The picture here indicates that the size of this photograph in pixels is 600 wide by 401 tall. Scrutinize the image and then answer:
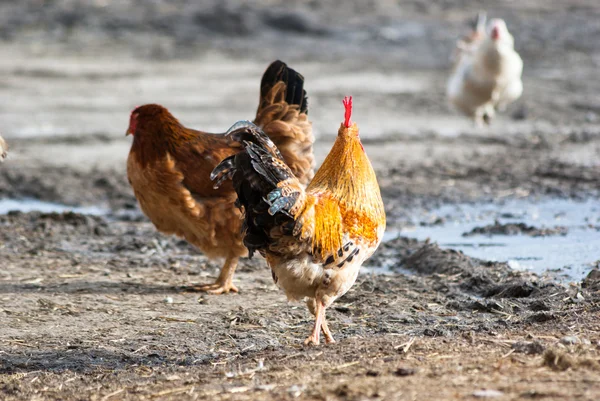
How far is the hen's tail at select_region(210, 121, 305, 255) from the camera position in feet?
15.9

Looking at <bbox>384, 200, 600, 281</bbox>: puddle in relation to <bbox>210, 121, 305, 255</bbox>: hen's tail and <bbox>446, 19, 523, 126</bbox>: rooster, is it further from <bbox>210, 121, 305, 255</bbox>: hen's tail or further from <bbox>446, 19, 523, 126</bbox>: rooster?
<bbox>446, 19, 523, 126</bbox>: rooster

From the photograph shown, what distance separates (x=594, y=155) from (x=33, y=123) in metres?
8.53

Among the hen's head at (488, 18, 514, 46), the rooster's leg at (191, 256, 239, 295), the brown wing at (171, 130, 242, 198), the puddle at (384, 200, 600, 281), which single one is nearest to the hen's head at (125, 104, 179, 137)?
the brown wing at (171, 130, 242, 198)

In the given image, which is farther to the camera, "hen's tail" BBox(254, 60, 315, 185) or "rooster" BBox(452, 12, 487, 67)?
"rooster" BBox(452, 12, 487, 67)

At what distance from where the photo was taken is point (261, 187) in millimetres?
4848

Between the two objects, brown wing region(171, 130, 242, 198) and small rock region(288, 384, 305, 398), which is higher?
brown wing region(171, 130, 242, 198)

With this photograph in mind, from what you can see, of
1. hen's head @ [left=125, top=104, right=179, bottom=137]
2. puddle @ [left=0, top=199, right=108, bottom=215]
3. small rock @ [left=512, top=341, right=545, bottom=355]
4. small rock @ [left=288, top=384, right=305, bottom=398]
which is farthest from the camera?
puddle @ [left=0, top=199, right=108, bottom=215]

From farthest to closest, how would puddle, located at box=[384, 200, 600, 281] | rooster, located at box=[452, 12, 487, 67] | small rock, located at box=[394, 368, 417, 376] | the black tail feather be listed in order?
rooster, located at box=[452, 12, 487, 67]
puddle, located at box=[384, 200, 600, 281]
the black tail feather
small rock, located at box=[394, 368, 417, 376]

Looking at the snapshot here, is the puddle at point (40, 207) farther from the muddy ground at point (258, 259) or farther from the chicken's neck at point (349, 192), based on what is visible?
the chicken's neck at point (349, 192)

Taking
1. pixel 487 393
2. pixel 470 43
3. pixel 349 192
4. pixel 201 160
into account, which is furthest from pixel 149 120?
pixel 470 43

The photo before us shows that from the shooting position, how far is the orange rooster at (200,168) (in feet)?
22.0

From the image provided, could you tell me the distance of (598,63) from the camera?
20.0 metres

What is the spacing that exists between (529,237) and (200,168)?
3.36 meters

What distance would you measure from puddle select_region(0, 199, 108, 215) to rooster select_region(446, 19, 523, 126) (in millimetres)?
6490
